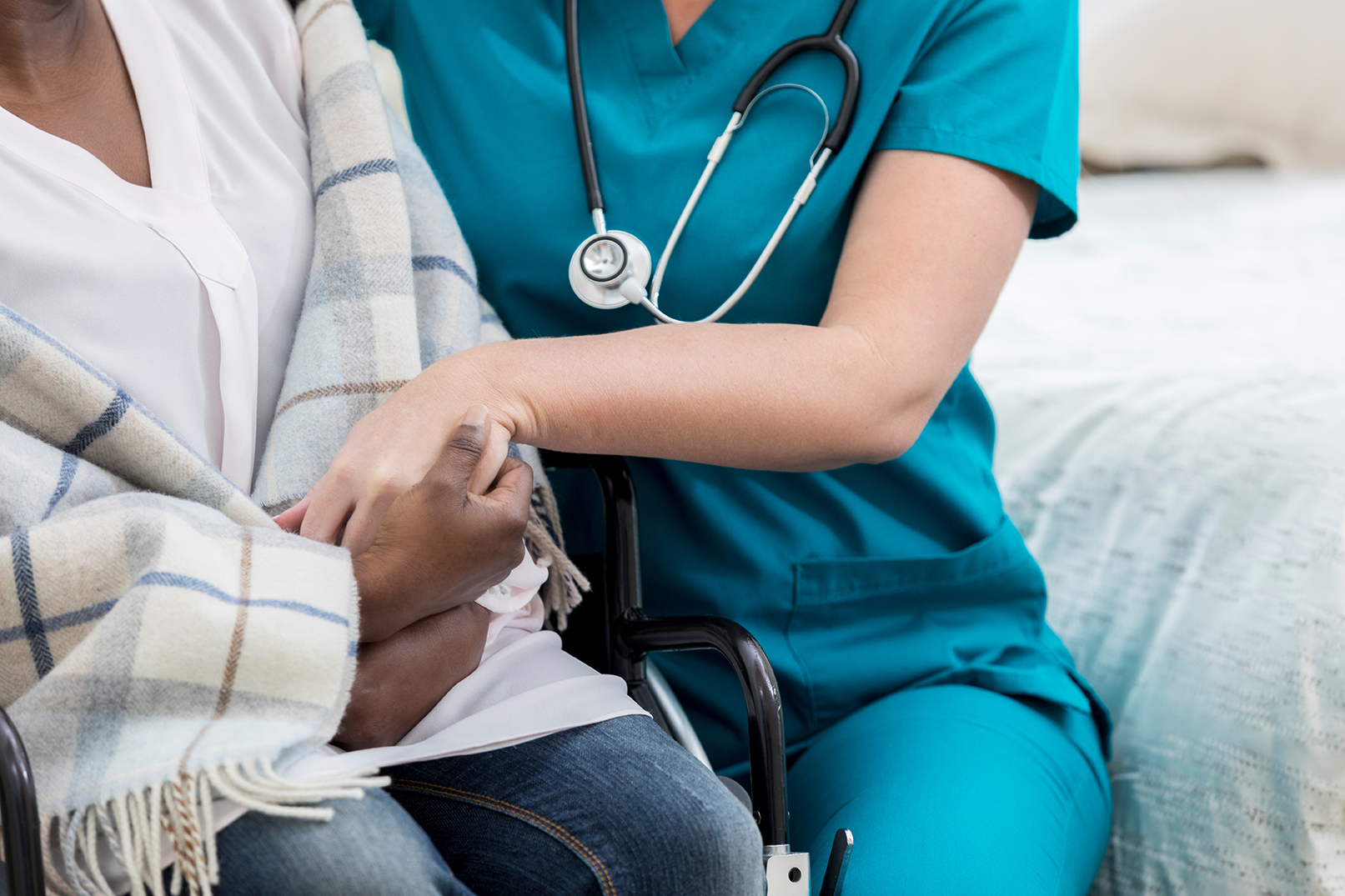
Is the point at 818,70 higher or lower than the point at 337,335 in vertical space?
higher

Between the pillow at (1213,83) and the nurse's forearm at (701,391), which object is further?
the pillow at (1213,83)

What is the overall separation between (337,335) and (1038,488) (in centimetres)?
87

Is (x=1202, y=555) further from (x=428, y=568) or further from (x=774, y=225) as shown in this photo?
(x=428, y=568)

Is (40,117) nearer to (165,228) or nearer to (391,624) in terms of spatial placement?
(165,228)

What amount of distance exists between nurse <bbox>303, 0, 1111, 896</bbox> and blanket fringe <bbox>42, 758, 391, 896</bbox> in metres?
0.24

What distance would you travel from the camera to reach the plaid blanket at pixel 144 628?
49cm

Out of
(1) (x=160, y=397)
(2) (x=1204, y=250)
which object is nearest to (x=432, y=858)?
(1) (x=160, y=397)

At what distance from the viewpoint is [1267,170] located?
7.84ft

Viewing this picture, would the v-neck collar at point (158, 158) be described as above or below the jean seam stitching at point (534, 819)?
above

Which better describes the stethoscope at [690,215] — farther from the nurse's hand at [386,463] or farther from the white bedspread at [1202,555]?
the white bedspread at [1202,555]

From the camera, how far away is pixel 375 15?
1.01m

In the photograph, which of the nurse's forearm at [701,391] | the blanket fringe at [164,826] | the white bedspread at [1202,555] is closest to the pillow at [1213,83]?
the white bedspread at [1202,555]

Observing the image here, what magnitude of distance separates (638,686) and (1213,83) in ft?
6.86

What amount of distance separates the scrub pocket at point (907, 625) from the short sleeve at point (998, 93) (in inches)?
12.6
